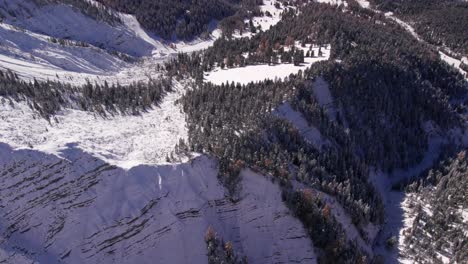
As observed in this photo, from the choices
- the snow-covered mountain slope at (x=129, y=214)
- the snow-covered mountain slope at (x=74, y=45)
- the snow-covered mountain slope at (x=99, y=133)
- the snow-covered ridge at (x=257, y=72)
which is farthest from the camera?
the snow-covered ridge at (x=257, y=72)

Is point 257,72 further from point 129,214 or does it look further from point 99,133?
point 129,214

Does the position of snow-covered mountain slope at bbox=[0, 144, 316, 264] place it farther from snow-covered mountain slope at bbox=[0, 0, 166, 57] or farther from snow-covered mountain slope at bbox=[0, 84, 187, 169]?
snow-covered mountain slope at bbox=[0, 0, 166, 57]

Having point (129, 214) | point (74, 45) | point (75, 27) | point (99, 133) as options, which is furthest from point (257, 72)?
point (75, 27)

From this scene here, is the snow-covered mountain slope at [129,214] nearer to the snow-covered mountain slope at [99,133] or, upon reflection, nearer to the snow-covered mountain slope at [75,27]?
the snow-covered mountain slope at [99,133]

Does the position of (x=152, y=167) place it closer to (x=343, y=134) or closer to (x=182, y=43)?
(x=343, y=134)

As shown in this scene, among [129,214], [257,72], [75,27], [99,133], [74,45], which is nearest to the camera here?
[129,214]

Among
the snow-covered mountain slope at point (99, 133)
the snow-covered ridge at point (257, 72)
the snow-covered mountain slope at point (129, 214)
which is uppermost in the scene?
the snow-covered ridge at point (257, 72)

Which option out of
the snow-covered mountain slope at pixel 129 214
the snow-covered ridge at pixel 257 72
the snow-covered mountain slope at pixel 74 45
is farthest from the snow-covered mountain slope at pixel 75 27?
the snow-covered mountain slope at pixel 129 214

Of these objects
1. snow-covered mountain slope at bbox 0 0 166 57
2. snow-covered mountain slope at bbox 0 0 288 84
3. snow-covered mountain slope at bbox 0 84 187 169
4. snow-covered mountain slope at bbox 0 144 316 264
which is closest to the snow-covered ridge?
snow-covered mountain slope at bbox 0 0 288 84

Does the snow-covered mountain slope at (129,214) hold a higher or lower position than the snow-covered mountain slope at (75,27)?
lower
